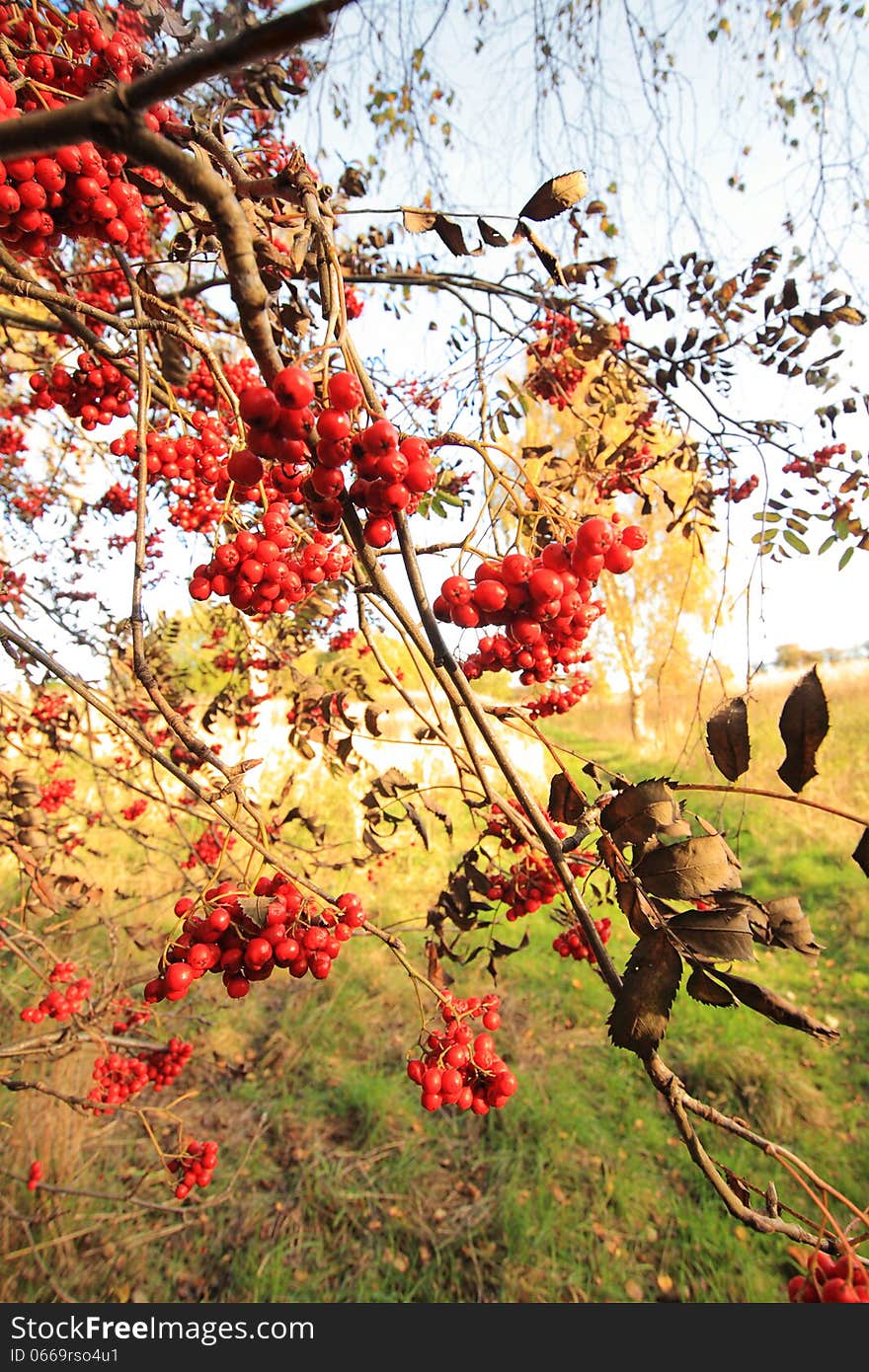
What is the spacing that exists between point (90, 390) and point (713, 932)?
1597 mm

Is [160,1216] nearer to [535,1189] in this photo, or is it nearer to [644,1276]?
[535,1189]

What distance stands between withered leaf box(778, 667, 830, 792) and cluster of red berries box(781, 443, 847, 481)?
82.1 inches

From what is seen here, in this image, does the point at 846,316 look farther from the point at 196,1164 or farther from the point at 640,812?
the point at 196,1164

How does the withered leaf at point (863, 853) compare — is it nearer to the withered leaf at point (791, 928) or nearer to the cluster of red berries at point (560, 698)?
the withered leaf at point (791, 928)

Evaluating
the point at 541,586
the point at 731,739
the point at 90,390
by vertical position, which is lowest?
the point at 731,739

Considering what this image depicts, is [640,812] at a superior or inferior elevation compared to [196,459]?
inferior

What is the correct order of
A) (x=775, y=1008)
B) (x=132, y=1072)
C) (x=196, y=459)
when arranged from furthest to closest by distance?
(x=132, y=1072)
(x=196, y=459)
(x=775, y=1008)

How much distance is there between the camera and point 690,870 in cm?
79

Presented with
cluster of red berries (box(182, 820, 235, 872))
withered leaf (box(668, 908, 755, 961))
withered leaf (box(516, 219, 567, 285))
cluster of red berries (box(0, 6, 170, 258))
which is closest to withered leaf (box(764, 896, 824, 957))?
withered leaf (box(668, 908, 755, 961))

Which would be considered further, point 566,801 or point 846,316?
point 846,316

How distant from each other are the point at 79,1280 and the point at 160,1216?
1.34 feet

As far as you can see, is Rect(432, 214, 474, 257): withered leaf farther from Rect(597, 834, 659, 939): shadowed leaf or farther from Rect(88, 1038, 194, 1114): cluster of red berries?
Rect(88, 1038, 194, 1114): cluster of red berries

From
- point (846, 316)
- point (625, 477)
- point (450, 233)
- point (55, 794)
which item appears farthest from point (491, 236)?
point (55, 794)

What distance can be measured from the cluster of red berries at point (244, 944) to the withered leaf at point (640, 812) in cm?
48
